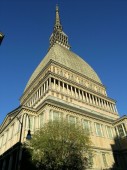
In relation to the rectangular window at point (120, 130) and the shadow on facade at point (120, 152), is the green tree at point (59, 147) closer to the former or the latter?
the shadow on facade at point (120, 152)

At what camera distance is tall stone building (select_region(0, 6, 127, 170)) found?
105ft

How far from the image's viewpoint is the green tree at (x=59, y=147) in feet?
73.9

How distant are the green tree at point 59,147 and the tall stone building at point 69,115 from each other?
9.41 feet

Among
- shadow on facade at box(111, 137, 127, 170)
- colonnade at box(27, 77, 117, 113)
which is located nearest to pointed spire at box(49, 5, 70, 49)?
colonnade at box(27, 77, 117, 113)

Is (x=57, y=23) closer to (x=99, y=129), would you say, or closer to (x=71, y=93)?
(x=71, y=93)

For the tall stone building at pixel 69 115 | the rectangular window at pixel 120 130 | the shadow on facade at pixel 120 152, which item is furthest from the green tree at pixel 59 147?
the rectangular window at pixel 120 130

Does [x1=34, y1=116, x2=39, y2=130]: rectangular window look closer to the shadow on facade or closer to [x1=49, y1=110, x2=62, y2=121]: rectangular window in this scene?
[x1=49, y1=110, x2=62, y2=121]: rectangular window

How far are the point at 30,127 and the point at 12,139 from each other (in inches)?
198

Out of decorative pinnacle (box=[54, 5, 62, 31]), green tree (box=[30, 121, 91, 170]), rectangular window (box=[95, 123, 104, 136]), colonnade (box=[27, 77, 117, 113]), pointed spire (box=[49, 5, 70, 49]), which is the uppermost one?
decorative pinnacle (box=[54, 5, 62, 31])

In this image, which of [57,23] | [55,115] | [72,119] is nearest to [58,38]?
[57,23]

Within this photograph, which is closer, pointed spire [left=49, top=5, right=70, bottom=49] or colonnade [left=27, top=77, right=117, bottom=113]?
colonnade [left=27, top=77, right=117, bottom=113]

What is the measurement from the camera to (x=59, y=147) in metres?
22.9

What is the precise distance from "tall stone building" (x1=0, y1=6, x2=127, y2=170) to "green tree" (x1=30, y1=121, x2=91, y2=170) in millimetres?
2868

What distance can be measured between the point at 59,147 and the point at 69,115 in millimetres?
11553
